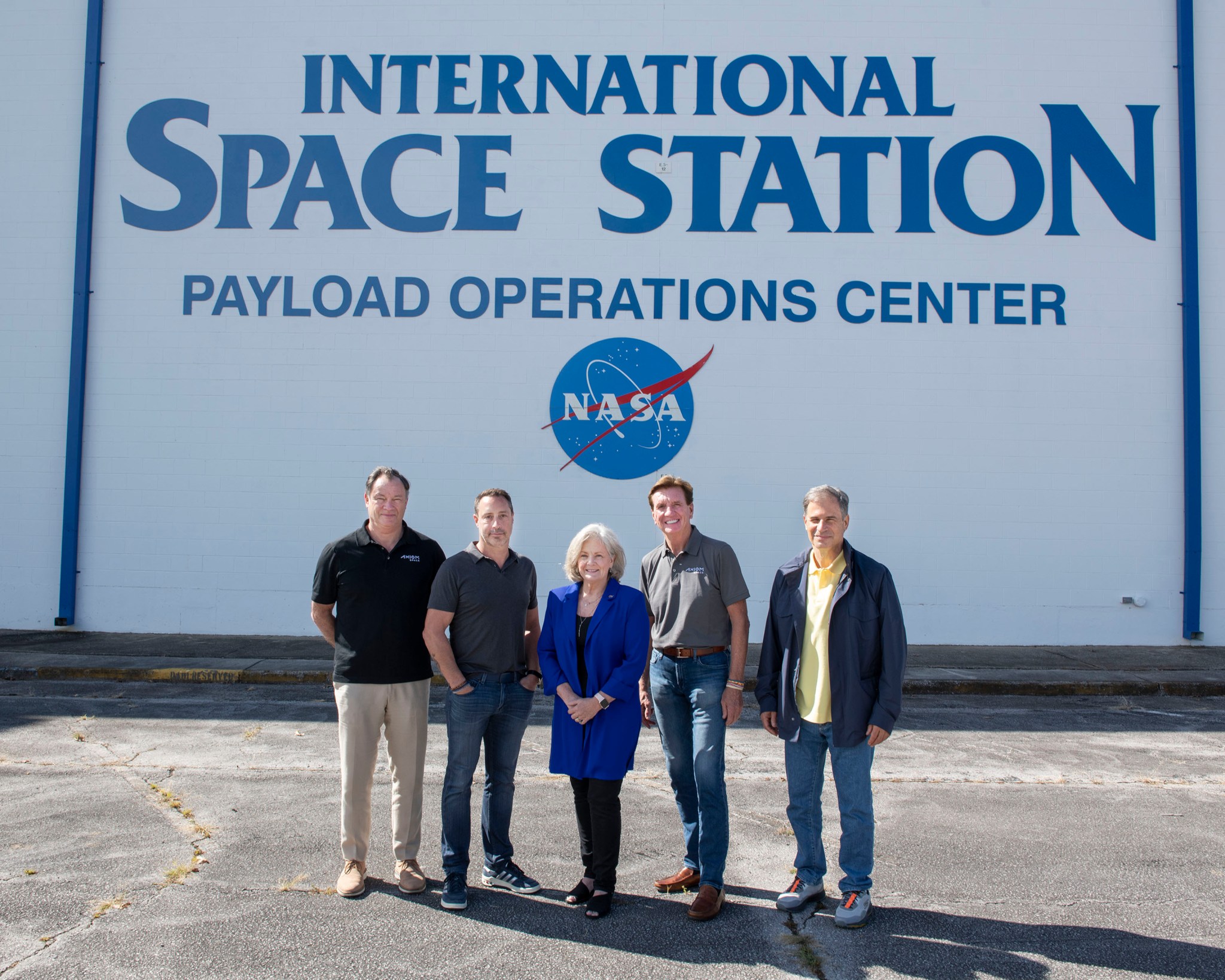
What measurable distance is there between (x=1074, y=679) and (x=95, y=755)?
863 cm

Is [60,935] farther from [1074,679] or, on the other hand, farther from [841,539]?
[1074,679]

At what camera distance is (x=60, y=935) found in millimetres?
3545

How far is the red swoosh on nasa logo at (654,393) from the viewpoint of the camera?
38.0 feet

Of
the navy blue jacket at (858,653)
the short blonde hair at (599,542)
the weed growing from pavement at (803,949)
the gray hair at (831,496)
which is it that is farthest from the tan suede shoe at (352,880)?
the gray hair at (831,496)

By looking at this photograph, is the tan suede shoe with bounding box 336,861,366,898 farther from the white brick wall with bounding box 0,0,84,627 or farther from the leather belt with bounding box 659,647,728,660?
the white brick wall with bounding box 0,0,84,627

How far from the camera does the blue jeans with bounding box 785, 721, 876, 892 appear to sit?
12.6 feet

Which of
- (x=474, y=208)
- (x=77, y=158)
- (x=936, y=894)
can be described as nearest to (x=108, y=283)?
(x=77, y=158)

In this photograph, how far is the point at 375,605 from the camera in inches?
163

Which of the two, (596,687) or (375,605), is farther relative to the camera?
(375,605)

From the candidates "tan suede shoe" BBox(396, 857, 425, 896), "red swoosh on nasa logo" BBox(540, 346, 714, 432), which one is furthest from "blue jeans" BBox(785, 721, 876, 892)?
"red swoosh on nasa logo" BBox(540, 346, 714, 432)

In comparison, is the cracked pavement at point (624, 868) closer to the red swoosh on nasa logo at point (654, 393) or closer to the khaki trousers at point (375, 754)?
the khaki trousers at point (375, 754)

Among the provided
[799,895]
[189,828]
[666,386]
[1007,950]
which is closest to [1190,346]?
[666,386]

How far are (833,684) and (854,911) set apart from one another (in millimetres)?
897

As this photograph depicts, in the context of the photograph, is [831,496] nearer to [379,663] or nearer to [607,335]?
[379,663]
